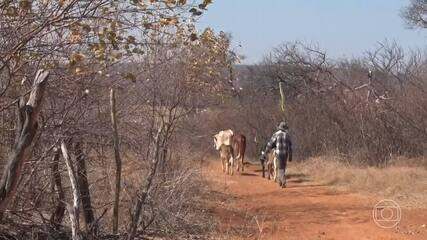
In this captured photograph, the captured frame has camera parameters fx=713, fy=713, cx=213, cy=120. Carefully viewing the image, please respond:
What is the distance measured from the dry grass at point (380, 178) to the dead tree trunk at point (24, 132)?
1036cm

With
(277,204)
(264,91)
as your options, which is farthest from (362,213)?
(264,91)

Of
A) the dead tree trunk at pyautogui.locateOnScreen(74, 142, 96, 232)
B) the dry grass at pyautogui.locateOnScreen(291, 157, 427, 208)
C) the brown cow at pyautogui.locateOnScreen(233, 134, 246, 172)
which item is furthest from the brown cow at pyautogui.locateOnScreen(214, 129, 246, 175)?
the dead tree trunk at pyautogui.locateOnScreen(74, 142, 96, 232)

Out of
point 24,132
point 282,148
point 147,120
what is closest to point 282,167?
point 282,148

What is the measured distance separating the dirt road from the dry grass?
51 centimetres

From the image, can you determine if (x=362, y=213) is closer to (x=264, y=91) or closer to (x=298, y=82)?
(x=298, y=82)

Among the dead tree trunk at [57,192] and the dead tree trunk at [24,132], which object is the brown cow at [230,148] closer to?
the dead tree trunk at [57,192]

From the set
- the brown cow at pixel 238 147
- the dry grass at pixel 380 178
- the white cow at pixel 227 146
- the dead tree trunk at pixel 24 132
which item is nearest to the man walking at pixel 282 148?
the dry grass at pixel 380 178

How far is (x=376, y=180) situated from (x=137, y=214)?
36.1 feet

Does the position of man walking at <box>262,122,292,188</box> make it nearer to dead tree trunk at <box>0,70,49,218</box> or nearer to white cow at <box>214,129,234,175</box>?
white cow at <box>214,129,234,175</box>

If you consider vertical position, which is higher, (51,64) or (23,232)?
(51,64)

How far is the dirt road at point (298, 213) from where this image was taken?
11148mm

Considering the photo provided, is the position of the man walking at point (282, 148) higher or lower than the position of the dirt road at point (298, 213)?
higher

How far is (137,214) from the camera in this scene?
6918 millimetres

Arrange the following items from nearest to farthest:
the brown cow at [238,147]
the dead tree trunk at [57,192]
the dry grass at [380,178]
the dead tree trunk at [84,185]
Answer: the dead tree trunk at [57,192] < the dead tree trunk at [84,185] < the dry grass at [380,178] < the brown cow at [238,147]
